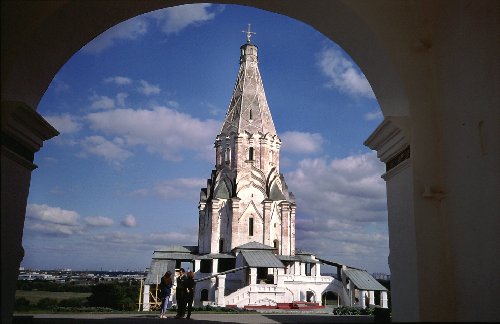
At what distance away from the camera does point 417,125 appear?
4.76 meters

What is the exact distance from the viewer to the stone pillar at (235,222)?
115 ft

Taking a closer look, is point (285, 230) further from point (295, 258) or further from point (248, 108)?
point (248, 108)

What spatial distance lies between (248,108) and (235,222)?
32.7ft

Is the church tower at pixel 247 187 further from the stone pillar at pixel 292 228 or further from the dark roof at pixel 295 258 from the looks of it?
the dark roof at pixel 295 258

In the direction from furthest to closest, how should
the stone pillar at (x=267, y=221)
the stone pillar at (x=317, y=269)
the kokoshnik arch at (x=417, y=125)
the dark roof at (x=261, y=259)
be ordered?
1. the stone pillar at (x=267, y=221)
2. the stone pillar at (x=317, y=269)
3. the dark roof at (x=261, y=259)
4. the kokoshnik arch at (x=417, y=125)

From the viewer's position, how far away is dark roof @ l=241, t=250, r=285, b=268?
29.3m

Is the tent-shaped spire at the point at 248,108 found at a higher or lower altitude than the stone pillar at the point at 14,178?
higher

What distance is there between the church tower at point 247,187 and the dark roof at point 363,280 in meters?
7.16

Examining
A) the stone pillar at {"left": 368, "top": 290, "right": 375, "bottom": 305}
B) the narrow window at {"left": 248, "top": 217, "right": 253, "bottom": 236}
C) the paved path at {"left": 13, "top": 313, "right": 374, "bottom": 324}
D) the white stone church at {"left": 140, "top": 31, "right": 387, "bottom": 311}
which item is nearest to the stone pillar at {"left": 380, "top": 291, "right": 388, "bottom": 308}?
the stone pillar at {"left": 368, "top": 290, "right": 375, "bottom": 305}

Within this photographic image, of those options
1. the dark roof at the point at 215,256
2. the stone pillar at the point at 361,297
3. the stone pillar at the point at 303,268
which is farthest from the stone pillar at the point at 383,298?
the dark roof at the point at 215,256

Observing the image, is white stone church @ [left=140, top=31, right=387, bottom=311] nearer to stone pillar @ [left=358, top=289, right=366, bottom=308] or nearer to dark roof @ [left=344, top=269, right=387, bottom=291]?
dark roof @ [left=344, top=269, right=387, bottom=291]

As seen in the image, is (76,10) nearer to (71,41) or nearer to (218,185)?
(71,41)

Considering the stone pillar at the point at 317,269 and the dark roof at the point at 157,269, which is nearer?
the dark roof at the point at 157,269

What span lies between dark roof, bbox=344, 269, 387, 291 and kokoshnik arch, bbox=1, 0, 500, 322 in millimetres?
23775
